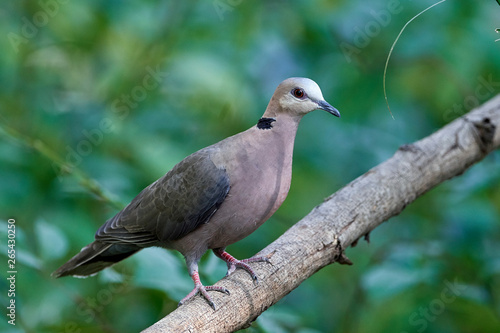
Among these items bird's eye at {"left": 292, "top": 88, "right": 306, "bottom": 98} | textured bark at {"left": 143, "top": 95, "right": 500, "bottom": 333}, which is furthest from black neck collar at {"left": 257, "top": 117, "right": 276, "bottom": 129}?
textured bark at {"left": 143, "top": 95, "right": 500, "bottom": 333}

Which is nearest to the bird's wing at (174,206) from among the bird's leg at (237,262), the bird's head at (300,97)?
the bird's leg at (237,262)

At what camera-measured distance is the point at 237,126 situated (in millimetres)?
3795

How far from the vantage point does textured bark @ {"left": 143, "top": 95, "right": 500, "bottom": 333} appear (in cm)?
217

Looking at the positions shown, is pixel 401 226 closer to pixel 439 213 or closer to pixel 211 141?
pixel 439 213

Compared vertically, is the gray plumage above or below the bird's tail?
above

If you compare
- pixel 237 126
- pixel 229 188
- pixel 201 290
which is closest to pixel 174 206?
pixel 229 188

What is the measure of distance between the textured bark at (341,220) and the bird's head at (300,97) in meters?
0.53

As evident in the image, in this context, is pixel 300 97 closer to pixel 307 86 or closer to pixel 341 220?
pixel 307 86

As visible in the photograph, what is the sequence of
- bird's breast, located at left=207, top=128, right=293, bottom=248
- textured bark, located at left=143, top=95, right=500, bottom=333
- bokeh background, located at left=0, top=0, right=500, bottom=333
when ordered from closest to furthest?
textured bark, located at left=143, top=95, right=500, bottom=333 → bird's breast, located at left=207, top=128, right=293, bottom=248 → bokeh background, located at left=0, top=0, right=500, bottom=333

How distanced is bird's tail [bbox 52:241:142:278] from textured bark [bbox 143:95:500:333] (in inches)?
22.8

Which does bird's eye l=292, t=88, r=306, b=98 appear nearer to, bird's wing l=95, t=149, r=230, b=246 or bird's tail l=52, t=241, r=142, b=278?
bird's wing l=95, t=149, r=230, b=246

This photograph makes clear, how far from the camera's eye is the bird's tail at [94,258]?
8.75 ft

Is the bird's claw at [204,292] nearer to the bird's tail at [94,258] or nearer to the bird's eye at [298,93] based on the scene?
the bird's tail at [94,258]

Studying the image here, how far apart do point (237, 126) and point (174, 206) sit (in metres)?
1.40
